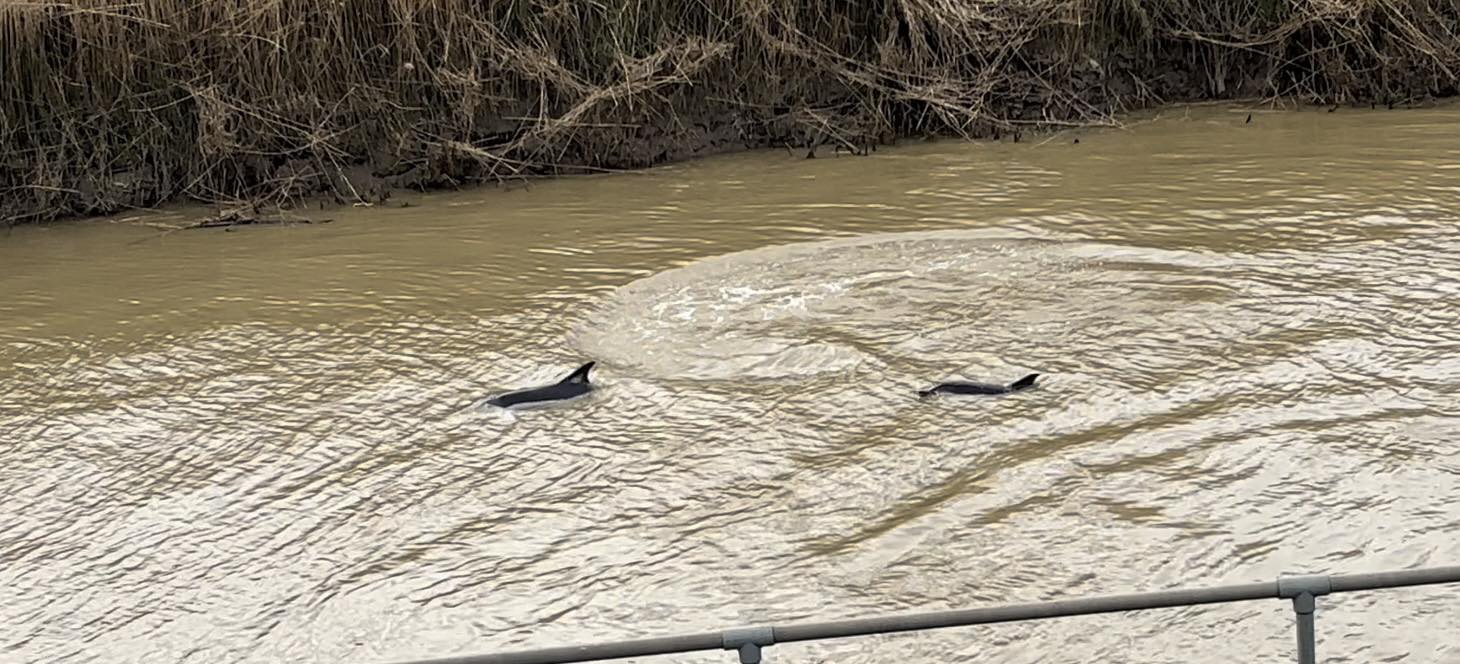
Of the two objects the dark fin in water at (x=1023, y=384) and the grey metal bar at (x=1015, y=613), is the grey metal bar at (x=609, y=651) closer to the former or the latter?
the grey metal bar at (x=1015, y=613)

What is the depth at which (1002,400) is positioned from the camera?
6.45 meters

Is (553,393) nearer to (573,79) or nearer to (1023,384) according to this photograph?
(1023,384)

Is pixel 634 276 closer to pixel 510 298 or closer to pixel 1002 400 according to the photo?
pixel 510 298

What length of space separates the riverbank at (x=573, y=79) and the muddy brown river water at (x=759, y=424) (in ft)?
3.67

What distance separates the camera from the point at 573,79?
37.7 ft

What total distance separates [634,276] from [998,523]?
3.67 m

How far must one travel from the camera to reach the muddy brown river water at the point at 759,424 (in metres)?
5.09

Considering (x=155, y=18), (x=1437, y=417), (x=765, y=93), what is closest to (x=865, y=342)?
(x=1437, y=417)

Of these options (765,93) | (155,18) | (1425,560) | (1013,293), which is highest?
(155,18)

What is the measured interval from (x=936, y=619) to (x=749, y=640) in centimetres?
33

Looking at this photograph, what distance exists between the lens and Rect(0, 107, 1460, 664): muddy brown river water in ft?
16.7

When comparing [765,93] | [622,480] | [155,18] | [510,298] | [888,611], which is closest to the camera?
[888,611]

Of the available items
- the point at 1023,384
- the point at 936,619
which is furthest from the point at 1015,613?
the point at 1023,384

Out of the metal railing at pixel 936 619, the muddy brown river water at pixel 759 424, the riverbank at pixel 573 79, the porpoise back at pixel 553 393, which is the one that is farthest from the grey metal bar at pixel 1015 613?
the riverbank at pixel 573 79
